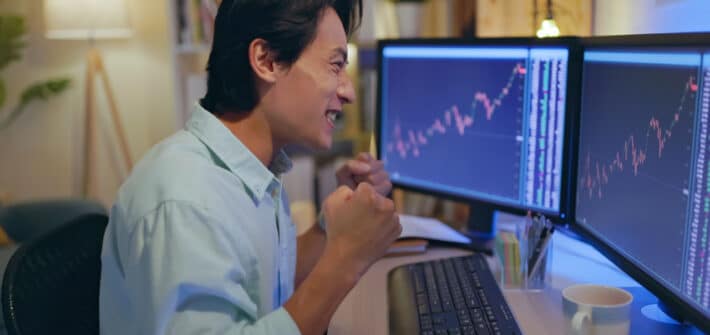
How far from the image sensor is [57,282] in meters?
0.98

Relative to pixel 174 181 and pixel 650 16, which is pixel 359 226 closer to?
pixel 174 181

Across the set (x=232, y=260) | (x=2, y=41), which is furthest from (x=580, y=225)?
(x=2, y=41)

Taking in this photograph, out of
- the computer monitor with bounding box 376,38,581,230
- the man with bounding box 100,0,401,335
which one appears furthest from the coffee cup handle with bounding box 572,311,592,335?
the computer monitor with bounding box 376,38,581,230

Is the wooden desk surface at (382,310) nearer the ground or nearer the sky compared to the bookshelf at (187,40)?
nearer the ground

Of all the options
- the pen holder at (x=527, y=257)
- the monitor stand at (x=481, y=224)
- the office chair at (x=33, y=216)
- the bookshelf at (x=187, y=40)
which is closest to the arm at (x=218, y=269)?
the pen holder at (x=527, y=257)

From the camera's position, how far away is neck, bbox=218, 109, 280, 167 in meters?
1.04

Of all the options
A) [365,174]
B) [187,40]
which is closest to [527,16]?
[365,174]

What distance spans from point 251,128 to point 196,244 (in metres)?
0.29

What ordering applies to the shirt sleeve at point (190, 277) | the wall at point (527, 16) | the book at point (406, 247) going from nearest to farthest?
the shirt sleeve at point (190, 277) → the book at point (406, 247) → the wall at point (527, 16)

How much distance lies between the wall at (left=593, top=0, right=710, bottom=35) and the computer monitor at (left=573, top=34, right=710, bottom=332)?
224 mm

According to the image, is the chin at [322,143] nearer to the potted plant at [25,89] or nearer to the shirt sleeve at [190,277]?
the shirt sleeve at [190,277]

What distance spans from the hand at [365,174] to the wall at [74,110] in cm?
178

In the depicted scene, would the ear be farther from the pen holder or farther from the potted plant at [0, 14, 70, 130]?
the potted plant at [0, 14, 70, 130]

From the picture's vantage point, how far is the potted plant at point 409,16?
2908mm
